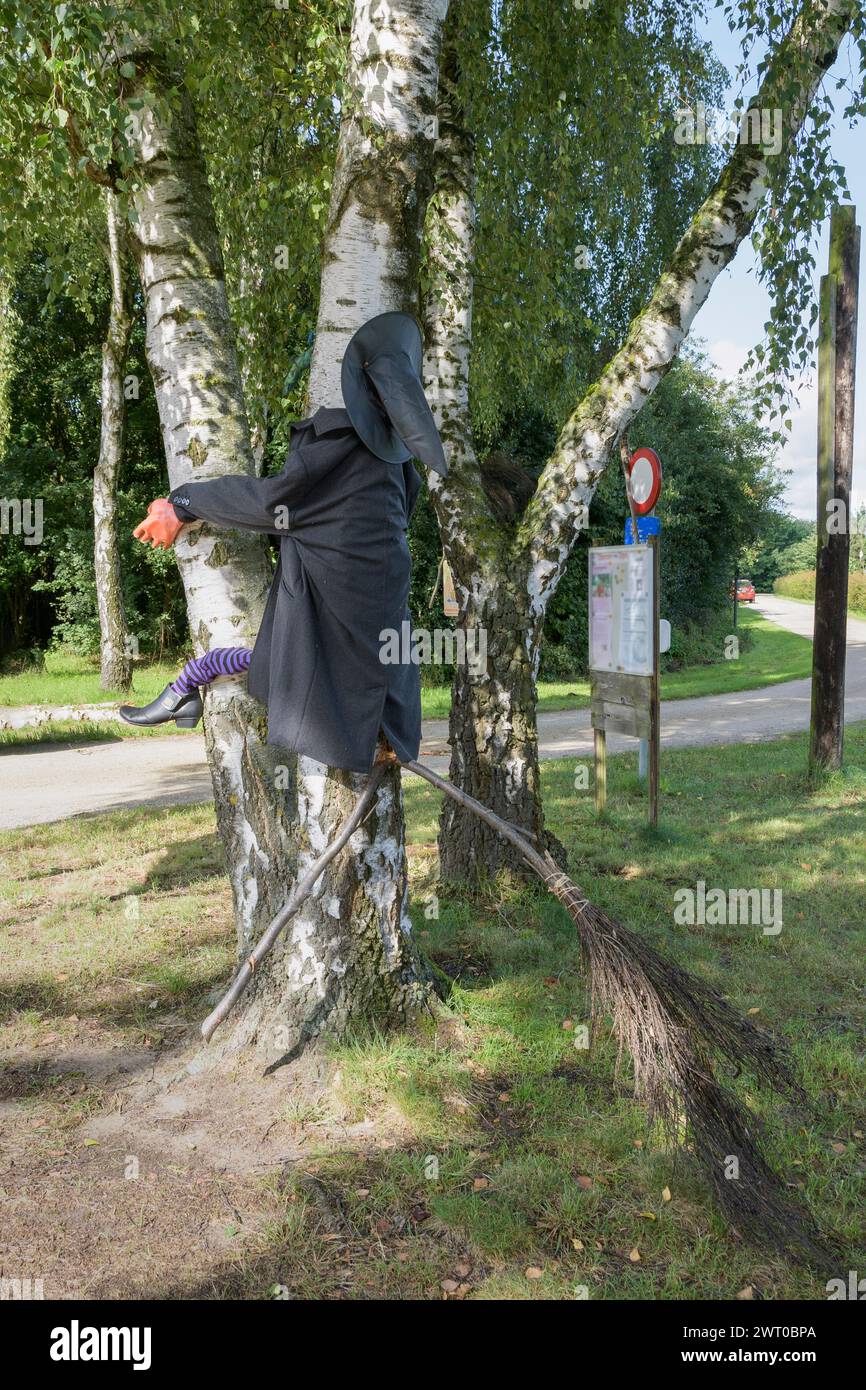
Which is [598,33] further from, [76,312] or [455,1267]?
[76,312]

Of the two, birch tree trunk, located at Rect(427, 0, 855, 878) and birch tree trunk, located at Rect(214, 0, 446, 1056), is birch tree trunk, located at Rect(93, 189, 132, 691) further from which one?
birch tree trunk, located at Rect(214, 0, 446, 1056)

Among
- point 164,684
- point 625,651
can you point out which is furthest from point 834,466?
point 164,684

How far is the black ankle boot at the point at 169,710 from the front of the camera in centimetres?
372

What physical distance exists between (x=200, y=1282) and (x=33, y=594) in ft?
68.7

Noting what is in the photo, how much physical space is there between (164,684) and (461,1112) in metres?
15.1

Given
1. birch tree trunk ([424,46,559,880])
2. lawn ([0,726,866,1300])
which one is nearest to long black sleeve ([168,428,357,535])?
lawn ([0,726,866,1300])

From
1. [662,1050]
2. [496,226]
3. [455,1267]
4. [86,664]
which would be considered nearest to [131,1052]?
[455,1267]

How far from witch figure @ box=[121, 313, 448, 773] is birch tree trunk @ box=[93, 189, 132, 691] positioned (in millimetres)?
13760

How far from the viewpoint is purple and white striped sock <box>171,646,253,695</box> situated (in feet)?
12.3

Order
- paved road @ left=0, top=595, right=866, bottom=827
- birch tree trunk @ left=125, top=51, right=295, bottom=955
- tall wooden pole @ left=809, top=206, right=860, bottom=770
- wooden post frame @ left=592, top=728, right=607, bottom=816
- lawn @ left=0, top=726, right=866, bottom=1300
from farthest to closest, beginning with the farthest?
1. tall wooden pole @ left=809, top=206, right=860, bottom=770
2. paved road @ left=0, top=595, right=866, bottom=827
3. wooden post frame @ left=592, top=728, right=607, bottom=816
4. birch tree trunk @ left=125, top=51, right=295, bottom=955
5. lawn @ left=0, top=726, right=866, bottom=1300

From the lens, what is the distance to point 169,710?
3.76 meters

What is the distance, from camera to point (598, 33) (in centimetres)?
634

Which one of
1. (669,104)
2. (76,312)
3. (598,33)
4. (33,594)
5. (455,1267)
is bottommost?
(455,1267)

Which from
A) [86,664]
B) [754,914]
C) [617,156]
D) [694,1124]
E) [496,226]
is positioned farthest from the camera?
[86,664]
